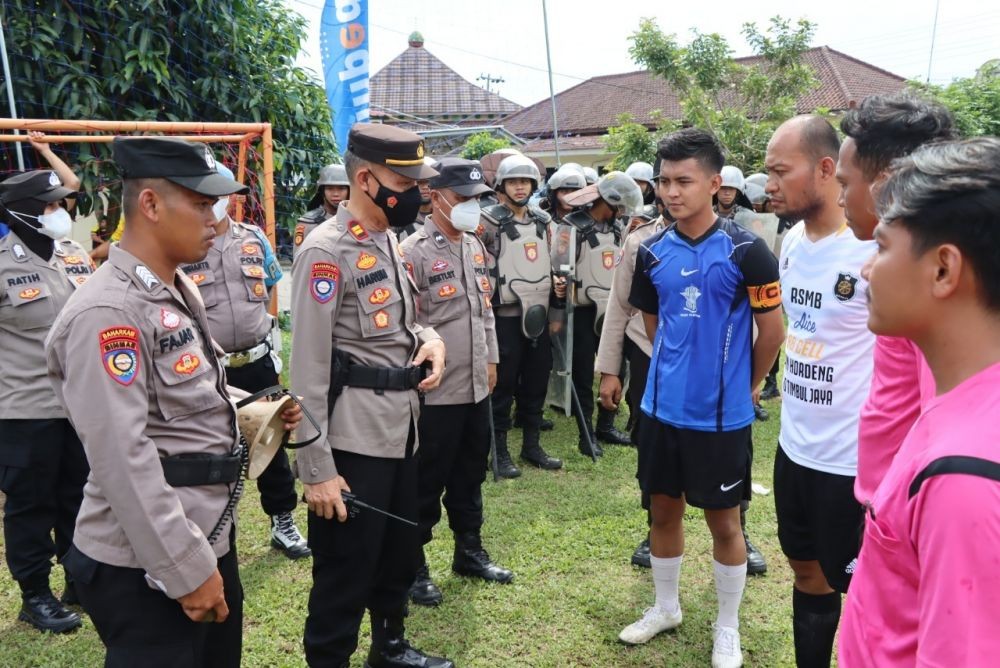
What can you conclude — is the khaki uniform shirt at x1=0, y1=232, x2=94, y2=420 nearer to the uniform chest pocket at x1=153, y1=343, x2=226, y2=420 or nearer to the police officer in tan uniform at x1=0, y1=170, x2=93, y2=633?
the police officer in tan uniform at x1=0, y1=170, x2=93, y2=633

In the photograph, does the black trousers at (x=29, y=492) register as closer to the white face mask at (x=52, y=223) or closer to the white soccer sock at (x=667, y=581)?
the white face mask at (x=52, y=223)

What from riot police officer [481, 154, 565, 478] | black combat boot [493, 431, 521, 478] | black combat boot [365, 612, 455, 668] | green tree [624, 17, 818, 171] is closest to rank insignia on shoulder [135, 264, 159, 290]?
black combat boot [365, 612, 455, 668]

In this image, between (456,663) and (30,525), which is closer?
(456,663)

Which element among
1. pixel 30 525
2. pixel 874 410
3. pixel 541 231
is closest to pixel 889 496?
pixel 874 410

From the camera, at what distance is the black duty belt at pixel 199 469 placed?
1.93 metres

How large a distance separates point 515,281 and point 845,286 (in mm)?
3301

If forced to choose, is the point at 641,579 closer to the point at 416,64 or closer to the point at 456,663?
the point at 456,663

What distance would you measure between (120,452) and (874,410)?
6.47 ft

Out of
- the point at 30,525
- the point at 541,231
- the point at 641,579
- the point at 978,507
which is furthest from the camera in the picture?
the point at 541,231

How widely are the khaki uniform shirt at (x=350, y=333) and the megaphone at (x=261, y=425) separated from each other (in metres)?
0.21

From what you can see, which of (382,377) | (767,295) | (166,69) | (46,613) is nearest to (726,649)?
(767,295)

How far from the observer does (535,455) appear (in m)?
5.81

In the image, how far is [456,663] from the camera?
10.6 feet

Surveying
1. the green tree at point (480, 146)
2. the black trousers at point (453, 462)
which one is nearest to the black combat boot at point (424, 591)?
the black trousers at point (453, 462)
